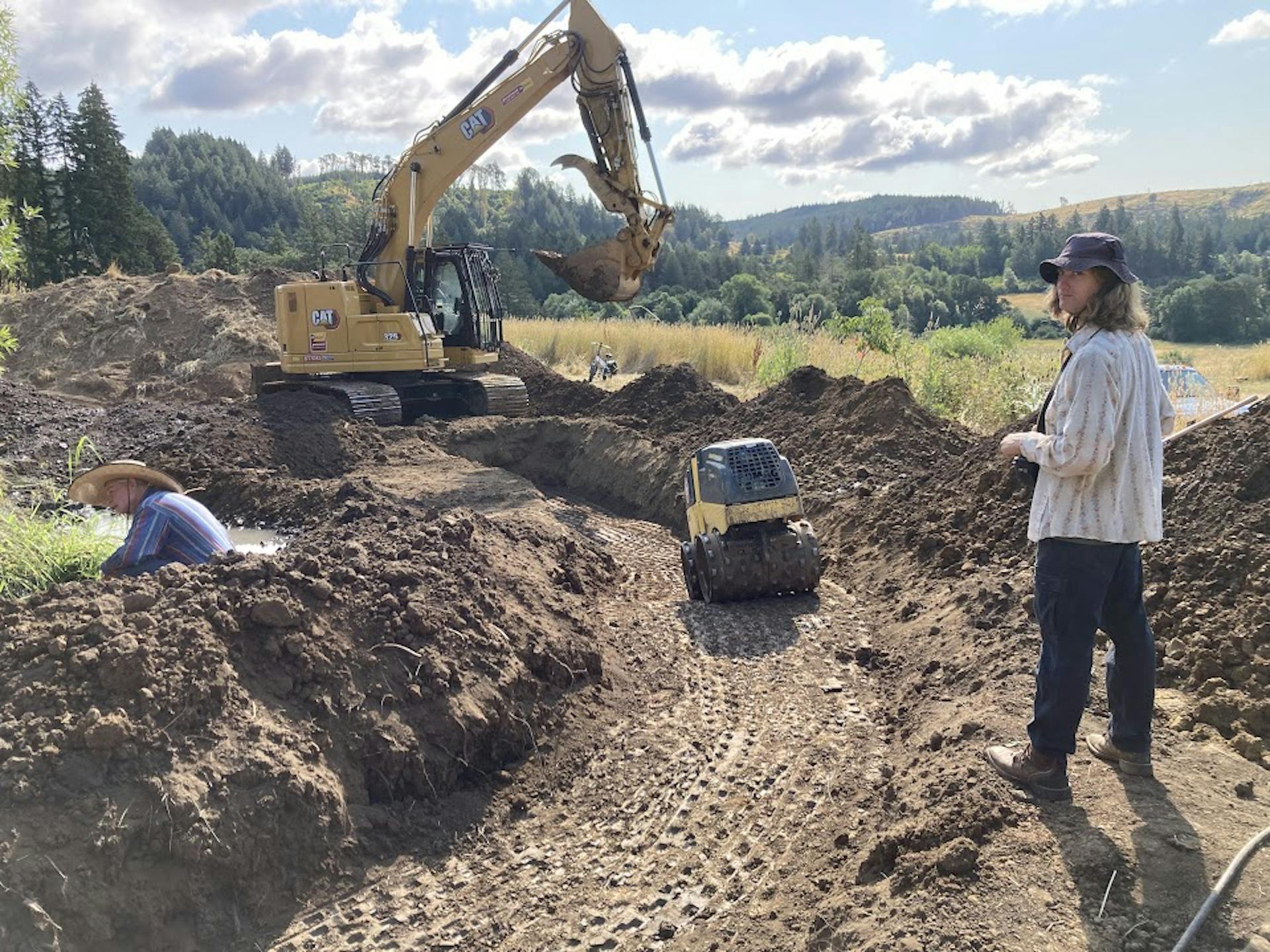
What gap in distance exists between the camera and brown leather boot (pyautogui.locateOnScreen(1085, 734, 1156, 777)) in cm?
346

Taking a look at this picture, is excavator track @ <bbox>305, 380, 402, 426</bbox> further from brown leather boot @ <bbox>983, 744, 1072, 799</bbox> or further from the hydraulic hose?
the hydraulic hose

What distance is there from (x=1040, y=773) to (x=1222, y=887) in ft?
2.56

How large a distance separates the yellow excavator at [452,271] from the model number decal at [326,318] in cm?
1

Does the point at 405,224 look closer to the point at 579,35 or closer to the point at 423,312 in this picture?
the point at 423,312

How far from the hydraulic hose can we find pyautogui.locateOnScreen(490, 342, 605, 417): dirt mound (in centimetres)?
1183

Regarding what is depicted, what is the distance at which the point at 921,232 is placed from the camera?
570 ft

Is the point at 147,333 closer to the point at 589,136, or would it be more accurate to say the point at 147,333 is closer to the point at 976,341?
the point at 589,136

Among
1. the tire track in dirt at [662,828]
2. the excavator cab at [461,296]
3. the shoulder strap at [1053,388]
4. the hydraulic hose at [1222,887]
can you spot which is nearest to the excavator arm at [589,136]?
the excavator cab at [461,296]

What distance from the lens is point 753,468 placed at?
22.0 feet

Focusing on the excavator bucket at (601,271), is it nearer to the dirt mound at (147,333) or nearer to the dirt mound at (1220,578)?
the dirt mound at (1220,578)

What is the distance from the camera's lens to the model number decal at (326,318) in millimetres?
12008

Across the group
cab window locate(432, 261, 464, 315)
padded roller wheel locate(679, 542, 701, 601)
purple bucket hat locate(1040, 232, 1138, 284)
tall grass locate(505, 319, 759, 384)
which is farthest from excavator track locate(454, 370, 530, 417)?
purple bucket hat locate(1040, 232, 1138, 284)

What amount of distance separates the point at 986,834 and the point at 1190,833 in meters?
0.66

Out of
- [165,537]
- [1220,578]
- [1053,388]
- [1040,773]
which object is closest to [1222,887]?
[1040,773]
